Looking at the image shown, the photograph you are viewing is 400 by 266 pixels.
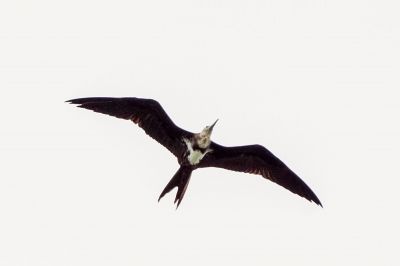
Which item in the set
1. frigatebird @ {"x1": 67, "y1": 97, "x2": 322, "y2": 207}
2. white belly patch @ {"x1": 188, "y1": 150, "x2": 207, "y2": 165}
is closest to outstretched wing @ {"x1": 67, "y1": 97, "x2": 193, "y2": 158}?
frigatebird @ {"x1": 67, "y1": 97, "x2": 322, "y2": 207}

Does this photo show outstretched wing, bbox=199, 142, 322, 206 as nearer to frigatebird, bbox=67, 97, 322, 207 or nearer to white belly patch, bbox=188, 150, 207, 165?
frigatebird, bbox=67, 97, 322, 207

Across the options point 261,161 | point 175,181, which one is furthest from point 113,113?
point 261,161

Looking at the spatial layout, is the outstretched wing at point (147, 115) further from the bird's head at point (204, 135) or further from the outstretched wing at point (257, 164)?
the outstretched wing at point (257, 164)

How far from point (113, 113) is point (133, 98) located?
16.1 inches

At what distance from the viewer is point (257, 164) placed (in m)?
15.9

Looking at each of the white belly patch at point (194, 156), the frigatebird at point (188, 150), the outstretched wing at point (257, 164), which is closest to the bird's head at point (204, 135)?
the frigatebird at point (188, 150)

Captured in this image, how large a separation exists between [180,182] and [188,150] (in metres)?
0.53

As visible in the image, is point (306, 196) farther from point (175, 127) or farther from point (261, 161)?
point (175, 127)

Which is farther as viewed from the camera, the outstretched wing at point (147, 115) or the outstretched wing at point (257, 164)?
the outstretched wing at point (257, 164)

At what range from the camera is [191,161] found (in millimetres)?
15273

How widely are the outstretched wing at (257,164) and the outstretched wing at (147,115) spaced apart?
1.99 feet

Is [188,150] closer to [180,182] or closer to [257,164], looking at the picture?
[180,182]

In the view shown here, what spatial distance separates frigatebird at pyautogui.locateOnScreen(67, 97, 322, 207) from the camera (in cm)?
1488

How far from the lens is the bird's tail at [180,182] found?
15.0m
